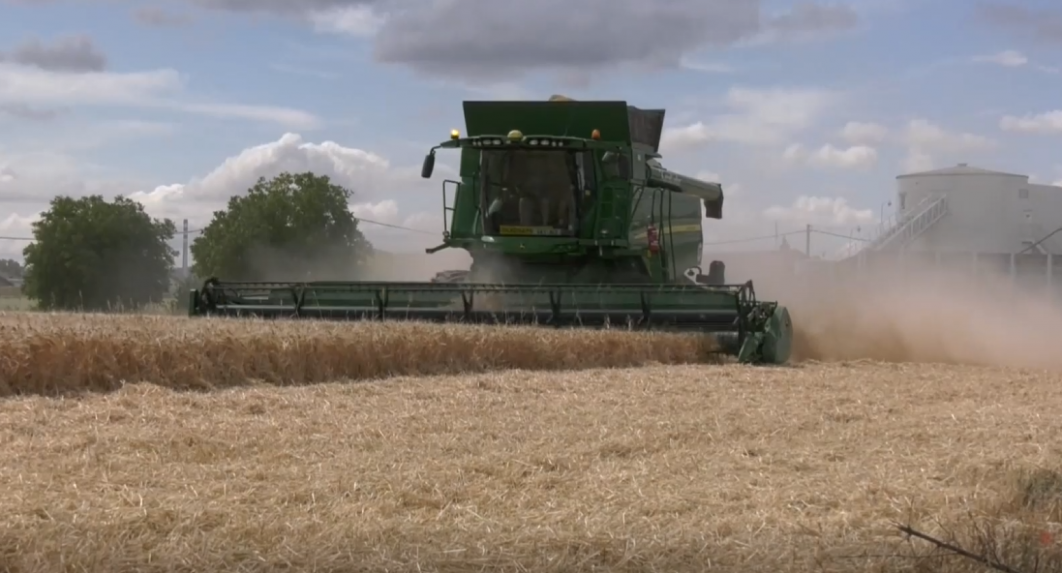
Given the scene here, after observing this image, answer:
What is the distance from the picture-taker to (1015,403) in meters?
7.89

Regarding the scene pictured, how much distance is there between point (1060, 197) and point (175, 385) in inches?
1378

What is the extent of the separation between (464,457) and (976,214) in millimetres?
34915

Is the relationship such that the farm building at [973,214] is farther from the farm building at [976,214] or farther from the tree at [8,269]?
the tree at [8,269]

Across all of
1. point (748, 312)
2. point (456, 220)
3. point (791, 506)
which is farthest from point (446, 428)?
point (456, 220)

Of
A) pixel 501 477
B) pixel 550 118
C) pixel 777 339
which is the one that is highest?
pixel 550 118

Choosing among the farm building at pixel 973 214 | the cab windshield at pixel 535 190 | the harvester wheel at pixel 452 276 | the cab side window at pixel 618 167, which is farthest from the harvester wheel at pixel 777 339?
the farm building at pixel 973 214

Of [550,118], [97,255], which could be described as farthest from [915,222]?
[550,118]

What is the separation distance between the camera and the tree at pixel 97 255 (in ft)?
77.8

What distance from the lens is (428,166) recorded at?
1177 centimetres

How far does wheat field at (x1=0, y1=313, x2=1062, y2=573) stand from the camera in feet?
12.2

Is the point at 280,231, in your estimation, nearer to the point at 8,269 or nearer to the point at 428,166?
the point at 428,166

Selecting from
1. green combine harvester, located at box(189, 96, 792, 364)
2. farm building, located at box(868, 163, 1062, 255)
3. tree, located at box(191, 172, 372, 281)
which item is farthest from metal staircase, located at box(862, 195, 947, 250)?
A: green combine harvester, located at box(189, 96, 792, 364)

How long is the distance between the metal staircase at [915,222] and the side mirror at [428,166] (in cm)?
2642

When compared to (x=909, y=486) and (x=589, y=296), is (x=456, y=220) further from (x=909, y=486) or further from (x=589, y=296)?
(x=909, y=486)
